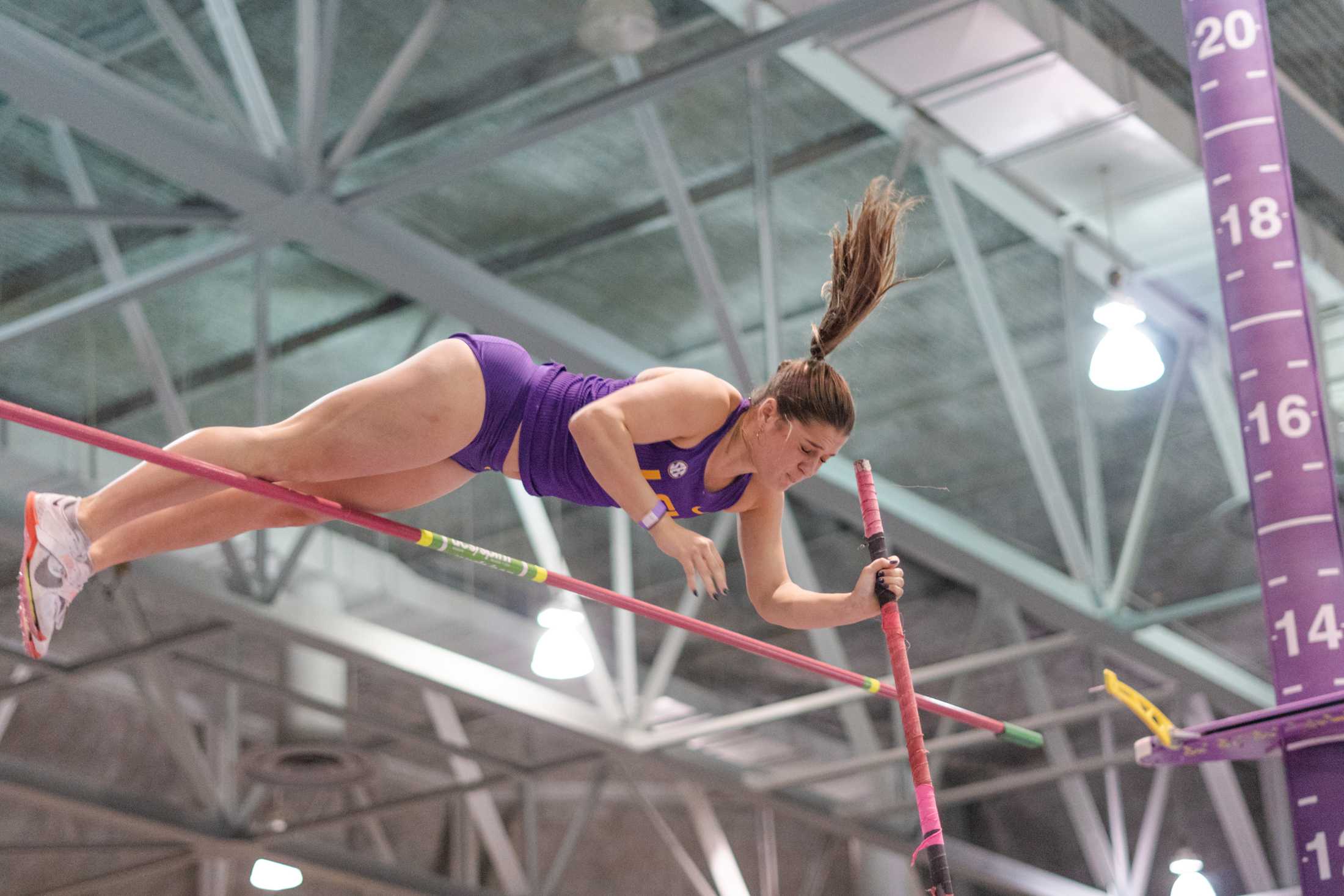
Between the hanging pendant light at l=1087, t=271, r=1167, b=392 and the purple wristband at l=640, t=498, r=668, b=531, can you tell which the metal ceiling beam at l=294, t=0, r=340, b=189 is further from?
the hanging pendant light at l=1087, t=271, r=1167, b=392

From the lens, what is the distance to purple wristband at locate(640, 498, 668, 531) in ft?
14.5

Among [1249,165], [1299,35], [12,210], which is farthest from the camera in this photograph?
[1299,35]

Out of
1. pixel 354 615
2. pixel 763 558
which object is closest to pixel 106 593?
pixel 354 615

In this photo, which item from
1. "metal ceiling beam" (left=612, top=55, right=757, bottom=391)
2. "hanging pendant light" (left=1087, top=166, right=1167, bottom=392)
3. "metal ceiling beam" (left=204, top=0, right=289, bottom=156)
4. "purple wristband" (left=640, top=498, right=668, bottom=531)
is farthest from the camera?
"hanging pendant light" (left=1087, top=166, right=1167, bottom=392)

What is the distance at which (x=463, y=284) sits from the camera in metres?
8.29

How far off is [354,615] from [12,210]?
6136 millimetres

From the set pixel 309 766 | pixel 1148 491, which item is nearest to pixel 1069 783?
pixel 1148 491

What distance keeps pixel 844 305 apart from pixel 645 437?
69 centimetres

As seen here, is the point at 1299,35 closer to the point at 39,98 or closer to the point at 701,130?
the point at 701,130

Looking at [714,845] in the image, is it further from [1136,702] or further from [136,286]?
[1136,702]

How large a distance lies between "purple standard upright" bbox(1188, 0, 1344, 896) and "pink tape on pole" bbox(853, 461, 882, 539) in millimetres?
1106

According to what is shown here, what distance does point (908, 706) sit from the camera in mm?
4660

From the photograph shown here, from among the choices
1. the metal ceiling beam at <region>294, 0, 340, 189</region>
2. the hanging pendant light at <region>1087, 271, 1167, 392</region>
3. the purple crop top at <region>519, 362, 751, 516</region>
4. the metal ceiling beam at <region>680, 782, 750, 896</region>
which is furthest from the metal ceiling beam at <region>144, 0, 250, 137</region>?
the metal ceiling beam at <region>680, 782, 750, 896</region>

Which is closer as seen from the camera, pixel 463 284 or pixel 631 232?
pixel 463 284
